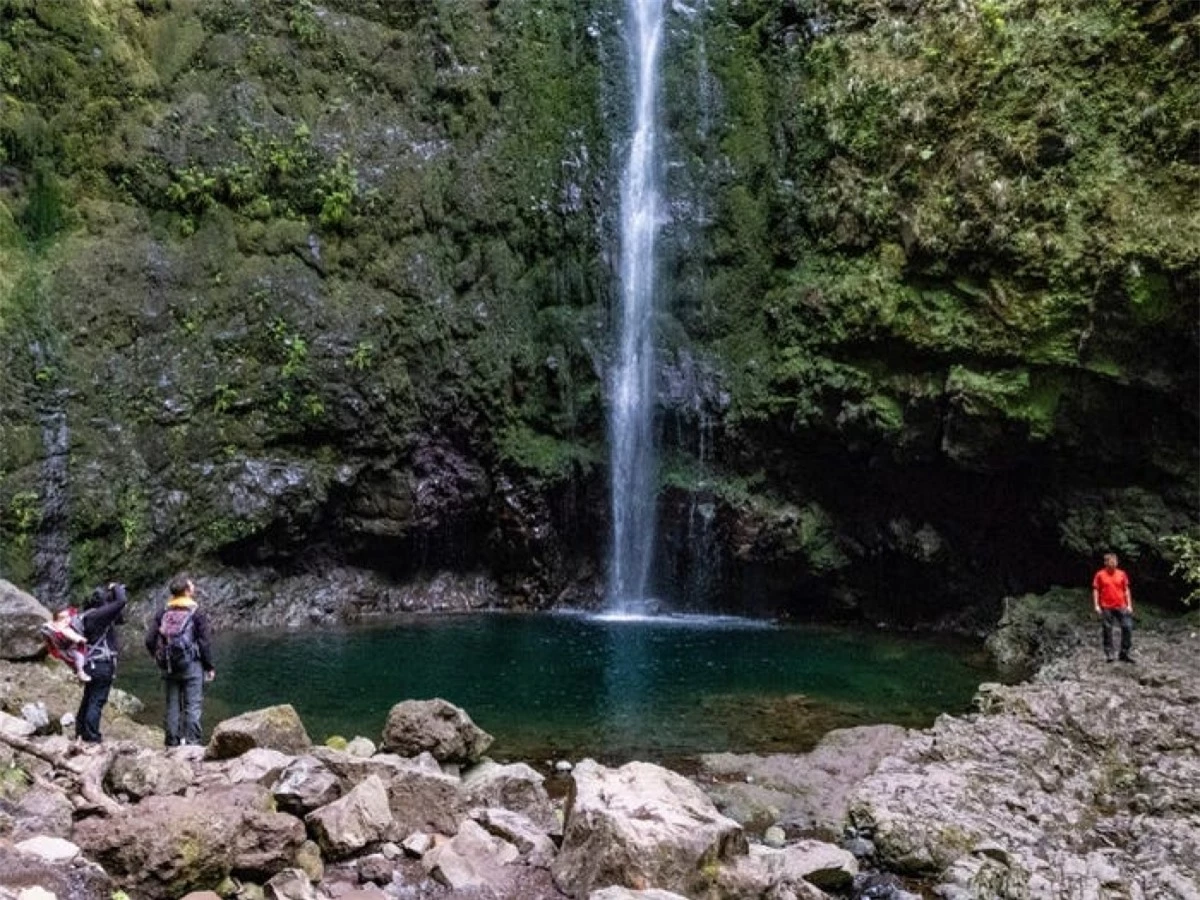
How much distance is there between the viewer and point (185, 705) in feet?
33.4

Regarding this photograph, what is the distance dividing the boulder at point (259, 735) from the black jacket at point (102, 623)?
181cm

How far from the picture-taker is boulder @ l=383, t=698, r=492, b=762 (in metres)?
10.3

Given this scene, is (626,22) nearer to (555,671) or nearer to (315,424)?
(315,424)

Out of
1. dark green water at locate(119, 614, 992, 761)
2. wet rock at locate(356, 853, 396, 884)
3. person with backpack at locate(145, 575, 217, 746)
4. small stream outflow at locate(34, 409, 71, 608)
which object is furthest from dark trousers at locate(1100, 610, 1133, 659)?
small stream outflow at locate(34, 409, 71, 608)

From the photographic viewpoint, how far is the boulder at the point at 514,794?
8.30 meters

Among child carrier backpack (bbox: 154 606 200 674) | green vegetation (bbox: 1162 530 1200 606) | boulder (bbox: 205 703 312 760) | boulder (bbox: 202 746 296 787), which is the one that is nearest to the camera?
boulder (bbox: 202 746 296 787)

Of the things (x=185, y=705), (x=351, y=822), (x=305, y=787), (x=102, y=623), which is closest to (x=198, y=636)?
(x=185, y=705)

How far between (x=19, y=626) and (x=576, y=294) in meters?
15.9

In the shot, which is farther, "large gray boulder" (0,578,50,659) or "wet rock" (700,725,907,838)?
"large gray boulder" (0,578,50,659)

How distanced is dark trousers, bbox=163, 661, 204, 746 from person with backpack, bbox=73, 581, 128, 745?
0.60 meters

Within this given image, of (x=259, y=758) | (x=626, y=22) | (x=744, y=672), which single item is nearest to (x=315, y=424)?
(x=744, y=672)

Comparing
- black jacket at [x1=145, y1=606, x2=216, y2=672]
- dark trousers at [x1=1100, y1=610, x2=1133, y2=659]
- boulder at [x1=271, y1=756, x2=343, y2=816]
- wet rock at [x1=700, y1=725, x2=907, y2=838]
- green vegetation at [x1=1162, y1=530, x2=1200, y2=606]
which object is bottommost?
wet rock at [x1=700, y1=725, x2=907, y2=838]

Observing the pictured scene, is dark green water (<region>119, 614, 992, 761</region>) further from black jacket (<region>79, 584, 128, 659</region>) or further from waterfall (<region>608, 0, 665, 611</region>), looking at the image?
black jacket (<region>79, 584, 128, 659</region>)

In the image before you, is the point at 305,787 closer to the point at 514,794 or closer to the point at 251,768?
the point at 251,768
